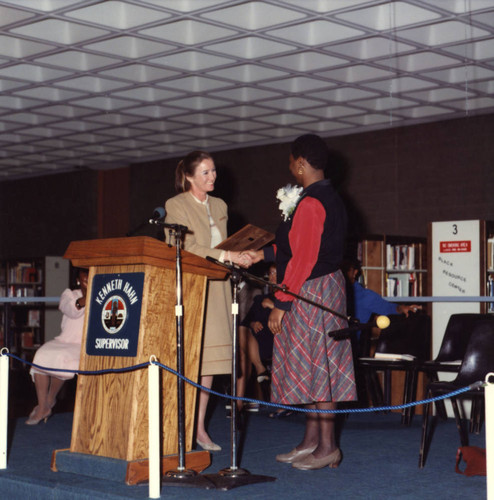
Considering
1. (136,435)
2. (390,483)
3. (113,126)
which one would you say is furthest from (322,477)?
(113,126)

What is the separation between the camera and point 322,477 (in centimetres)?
393

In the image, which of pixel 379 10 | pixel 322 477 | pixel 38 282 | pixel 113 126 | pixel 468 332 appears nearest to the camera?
pixel 322 477

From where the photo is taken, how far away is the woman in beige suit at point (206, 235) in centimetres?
443

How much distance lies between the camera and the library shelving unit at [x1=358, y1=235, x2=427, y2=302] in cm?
900

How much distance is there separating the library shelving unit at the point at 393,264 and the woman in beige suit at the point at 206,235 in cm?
458

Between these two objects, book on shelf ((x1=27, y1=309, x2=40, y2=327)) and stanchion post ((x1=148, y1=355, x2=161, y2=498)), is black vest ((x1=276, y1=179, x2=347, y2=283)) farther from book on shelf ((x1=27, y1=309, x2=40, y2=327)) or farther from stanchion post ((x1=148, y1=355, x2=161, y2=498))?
book on shelf ((x1=27, y1=309, x2=40, y2=327))

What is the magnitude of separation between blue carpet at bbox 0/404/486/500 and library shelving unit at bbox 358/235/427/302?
3278mm

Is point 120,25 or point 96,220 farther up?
point 120,25

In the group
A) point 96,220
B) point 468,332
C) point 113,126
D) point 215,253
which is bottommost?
point 468,332

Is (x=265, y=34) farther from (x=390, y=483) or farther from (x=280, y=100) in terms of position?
(x=390, y=483)

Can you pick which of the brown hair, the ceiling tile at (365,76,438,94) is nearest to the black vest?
the brown hair

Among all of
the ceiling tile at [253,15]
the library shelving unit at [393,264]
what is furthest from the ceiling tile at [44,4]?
the library shelving unit at [393,264]

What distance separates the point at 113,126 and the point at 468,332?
6.28 metres

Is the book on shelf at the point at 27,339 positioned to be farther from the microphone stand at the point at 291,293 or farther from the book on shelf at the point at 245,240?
the microphone stand at the point at 291,293
